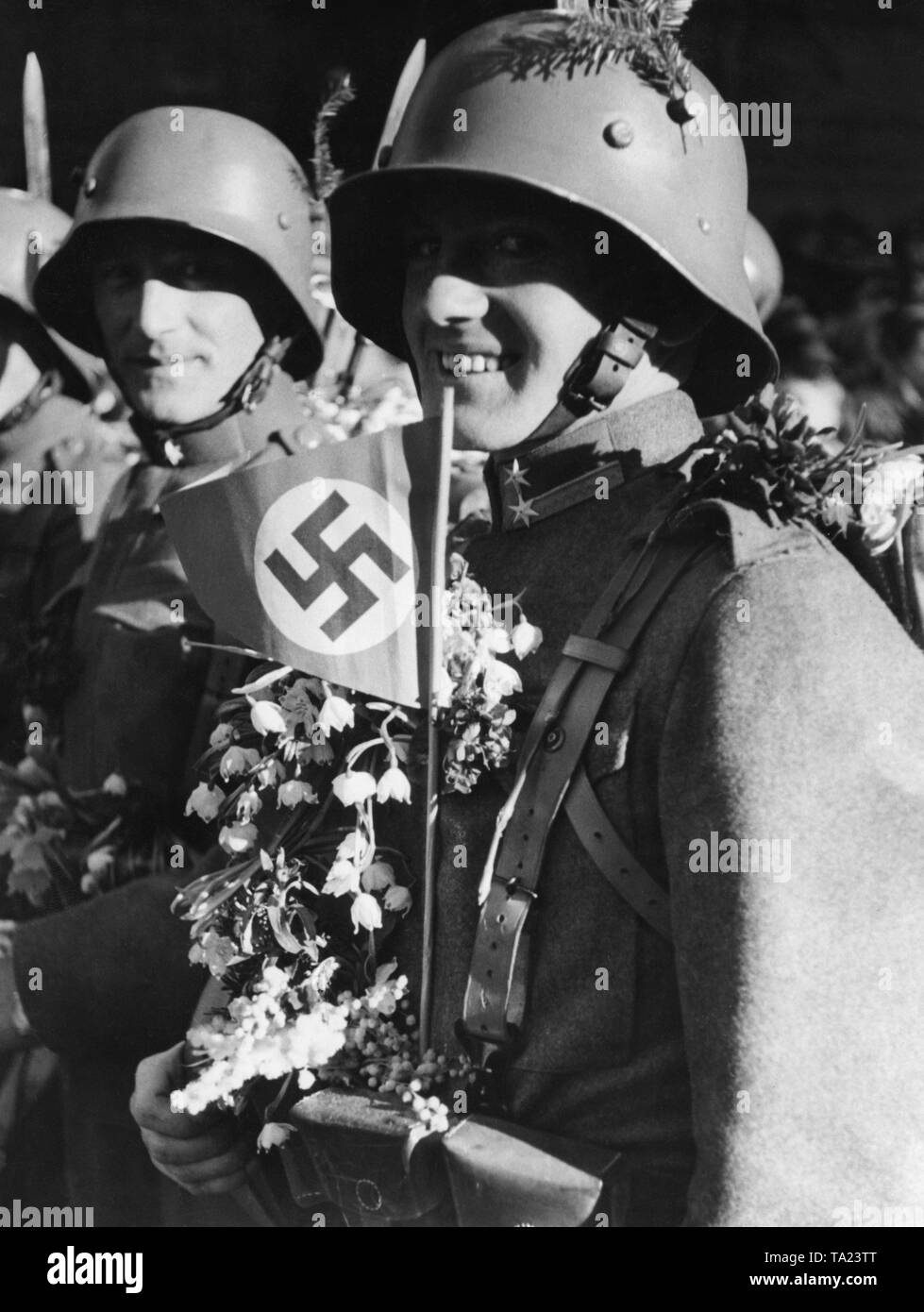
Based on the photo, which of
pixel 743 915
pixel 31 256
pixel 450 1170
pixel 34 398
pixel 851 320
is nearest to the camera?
pixel 743 915

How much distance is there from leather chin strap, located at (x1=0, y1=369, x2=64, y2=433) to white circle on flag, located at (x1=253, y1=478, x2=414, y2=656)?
255 cm

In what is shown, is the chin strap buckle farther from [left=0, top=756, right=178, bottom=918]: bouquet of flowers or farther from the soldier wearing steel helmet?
[left=0, top=756, right=178, bottom=918]: bouquet of flowers

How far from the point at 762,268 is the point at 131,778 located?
2186 mm

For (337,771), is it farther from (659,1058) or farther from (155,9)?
(155,9)

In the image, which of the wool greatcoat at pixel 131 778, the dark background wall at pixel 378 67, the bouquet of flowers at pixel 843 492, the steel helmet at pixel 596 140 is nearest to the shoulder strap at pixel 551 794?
the bouquet of flowers at pixel 843 492

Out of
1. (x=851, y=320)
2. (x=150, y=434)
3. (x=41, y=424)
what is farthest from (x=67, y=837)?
(x=851, y=320)

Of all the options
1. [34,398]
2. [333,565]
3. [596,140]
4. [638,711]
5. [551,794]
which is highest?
[34,398]

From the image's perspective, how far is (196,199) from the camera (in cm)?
397

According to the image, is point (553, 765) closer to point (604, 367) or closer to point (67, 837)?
point (604, 367)

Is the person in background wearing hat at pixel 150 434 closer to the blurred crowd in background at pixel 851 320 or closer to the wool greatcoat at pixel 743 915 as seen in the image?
the wool greatcoat at pixel 743 915

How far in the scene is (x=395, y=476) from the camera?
2.67 m

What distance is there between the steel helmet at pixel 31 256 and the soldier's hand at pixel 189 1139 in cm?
256

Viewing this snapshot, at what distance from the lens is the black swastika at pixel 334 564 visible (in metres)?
2.65

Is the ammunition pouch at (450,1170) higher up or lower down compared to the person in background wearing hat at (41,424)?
lower down
